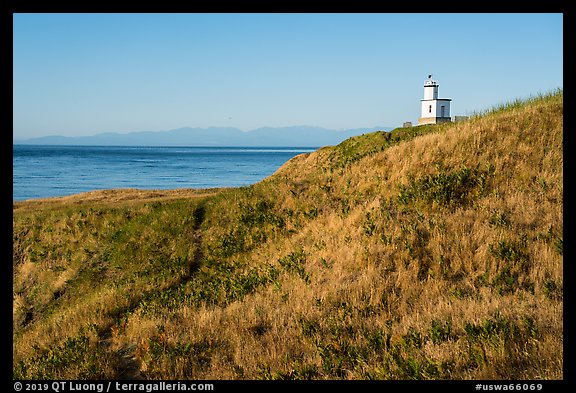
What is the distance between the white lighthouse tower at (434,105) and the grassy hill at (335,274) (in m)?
42.6

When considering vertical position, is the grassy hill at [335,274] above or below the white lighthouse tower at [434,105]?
below

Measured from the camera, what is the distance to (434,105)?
65438 millimetres

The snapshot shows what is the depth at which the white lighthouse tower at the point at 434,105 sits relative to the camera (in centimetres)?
6506

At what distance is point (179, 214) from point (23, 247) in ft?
30.6

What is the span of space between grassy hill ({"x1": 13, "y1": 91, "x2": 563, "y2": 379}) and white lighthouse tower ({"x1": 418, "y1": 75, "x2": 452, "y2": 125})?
4257 cm

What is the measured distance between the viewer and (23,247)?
2388 cm

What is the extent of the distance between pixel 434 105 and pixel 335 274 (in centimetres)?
5941
